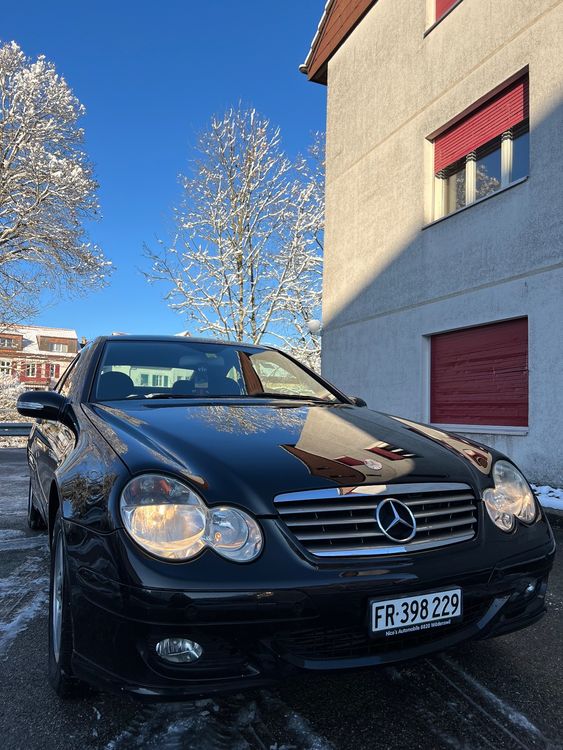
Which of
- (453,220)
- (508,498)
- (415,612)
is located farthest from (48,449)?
(453,220)

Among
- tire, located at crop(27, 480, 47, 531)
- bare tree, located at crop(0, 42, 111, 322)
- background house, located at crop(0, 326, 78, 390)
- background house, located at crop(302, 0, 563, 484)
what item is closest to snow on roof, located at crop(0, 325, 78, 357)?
background house, located at crop(0, 326, 78, 390)

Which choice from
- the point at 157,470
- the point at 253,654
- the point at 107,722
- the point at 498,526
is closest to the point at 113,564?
the point at 157,470

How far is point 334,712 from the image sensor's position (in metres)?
1.80

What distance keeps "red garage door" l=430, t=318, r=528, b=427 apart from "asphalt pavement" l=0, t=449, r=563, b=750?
4.98m

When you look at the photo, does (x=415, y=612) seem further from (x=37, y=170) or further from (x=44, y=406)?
(x=37, y=170)

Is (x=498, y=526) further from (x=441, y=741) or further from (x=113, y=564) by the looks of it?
(x=113, y=564)

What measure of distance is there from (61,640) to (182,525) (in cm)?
63

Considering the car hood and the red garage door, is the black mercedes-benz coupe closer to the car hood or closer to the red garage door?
the car hood

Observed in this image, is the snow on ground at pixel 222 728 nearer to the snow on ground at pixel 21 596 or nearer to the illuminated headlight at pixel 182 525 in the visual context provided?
the illuminated headlight at pixel 182 525

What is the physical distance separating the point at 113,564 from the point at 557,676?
69.1 inches

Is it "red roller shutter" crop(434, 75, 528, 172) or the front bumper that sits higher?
"red roller shutter" crop(434, 75, 528, 172)

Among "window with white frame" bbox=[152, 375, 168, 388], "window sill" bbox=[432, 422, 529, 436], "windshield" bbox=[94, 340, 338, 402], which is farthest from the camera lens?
"window sill" bbox=[432, 422, 529, 436]

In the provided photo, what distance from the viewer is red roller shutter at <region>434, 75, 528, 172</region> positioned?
710cm

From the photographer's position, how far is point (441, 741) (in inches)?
Answer: 65.1
